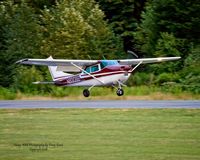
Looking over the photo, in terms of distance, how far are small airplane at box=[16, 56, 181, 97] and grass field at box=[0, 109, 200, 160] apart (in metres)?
13.8

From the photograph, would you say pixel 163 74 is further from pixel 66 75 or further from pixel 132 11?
pixel 132 11

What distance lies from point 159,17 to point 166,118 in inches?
1230

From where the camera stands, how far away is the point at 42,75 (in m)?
47.8

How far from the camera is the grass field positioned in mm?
15891

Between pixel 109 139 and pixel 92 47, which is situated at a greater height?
pixel 92 47

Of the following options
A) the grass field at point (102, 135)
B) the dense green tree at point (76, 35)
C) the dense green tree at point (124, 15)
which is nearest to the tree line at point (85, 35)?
the dense green tree at point (76, 35)

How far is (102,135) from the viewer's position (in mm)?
18859

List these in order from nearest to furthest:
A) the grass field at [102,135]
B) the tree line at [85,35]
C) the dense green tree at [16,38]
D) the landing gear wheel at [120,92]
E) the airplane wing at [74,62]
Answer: the grass field at [102,135] → the landing gear wheel at [120,92] → the airplane wing at [74,62] → the tree line at [85,35] → the dense green tree at [16,38]

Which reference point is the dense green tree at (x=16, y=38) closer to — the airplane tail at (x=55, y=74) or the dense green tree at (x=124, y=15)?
the airplane tail at (x=55, y=74)

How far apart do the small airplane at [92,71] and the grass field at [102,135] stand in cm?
1381

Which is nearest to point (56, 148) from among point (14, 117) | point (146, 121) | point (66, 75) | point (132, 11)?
point (146, 121)

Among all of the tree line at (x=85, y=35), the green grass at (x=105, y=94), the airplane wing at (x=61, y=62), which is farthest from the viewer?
the tree line at (x=85, y=35)

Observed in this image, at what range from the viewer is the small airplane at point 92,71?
40281mm

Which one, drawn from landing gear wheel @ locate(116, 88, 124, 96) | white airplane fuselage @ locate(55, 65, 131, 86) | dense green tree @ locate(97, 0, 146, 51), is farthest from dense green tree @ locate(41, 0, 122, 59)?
landing gear wheel @ locate(116, 88, 124, 96)
